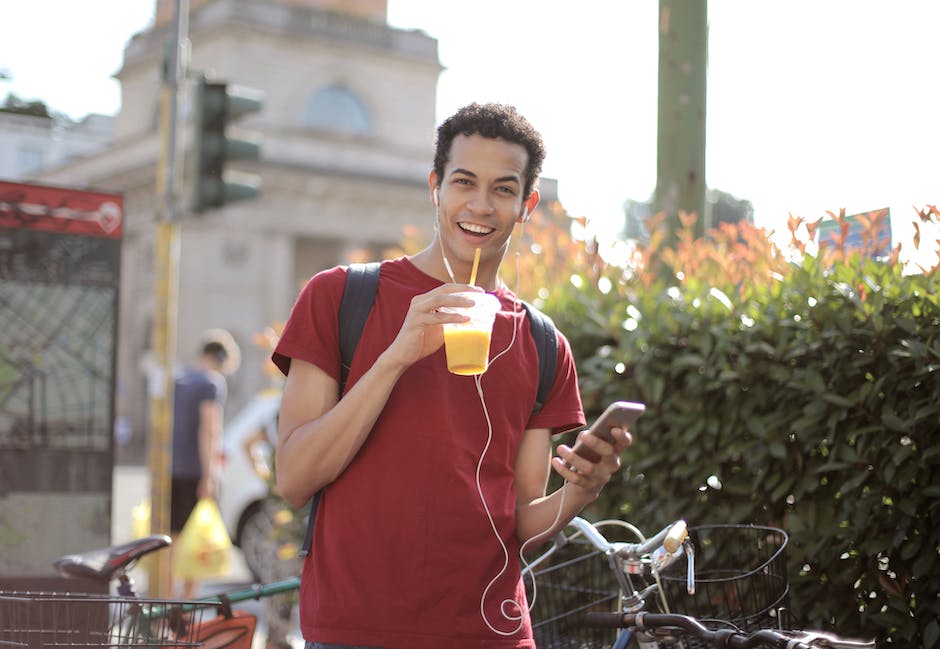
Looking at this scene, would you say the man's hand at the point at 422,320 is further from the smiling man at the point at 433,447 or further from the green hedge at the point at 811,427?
the green hedge at the point at 811,427

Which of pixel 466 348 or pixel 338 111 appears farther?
pixel 338 111

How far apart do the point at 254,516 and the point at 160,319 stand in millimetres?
2213

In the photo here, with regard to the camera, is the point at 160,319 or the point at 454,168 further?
the point at 160,319

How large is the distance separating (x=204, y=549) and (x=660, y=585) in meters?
5.93

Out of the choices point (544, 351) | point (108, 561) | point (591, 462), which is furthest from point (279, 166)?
point (591, 462)

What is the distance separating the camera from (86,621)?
2.76m

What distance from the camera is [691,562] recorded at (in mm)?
2824

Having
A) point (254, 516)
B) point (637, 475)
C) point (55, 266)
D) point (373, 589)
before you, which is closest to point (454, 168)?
point (373, 589)

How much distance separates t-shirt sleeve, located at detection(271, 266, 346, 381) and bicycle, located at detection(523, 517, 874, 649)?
2.92ft

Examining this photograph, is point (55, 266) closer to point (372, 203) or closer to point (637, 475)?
point (637, 475)

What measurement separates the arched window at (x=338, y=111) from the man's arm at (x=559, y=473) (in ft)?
164

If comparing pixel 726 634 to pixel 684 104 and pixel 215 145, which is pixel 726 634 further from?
pixel 215 145

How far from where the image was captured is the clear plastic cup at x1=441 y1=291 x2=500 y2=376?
7.86 feet

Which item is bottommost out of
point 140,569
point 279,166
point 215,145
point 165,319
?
point 140,569
